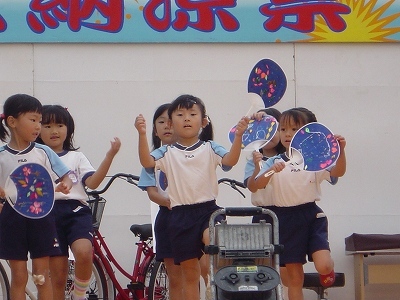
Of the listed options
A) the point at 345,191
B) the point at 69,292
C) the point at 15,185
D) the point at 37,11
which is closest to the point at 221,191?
the point at 345,191

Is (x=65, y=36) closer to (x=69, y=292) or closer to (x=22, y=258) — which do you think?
(x=69, y=292)

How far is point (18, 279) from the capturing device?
536 centimetres

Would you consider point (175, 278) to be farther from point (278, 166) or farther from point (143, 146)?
point (278, 166)

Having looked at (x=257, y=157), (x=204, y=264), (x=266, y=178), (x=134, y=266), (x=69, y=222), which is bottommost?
(x=134, y=266)

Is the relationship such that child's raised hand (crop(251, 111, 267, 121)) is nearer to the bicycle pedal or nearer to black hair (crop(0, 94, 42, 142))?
black hair (crop(0, 94, 42, 142))

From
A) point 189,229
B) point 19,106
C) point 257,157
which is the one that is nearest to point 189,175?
point 189,229

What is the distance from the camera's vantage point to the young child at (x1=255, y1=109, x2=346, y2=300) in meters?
5.66

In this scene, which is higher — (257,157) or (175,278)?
(257,157)

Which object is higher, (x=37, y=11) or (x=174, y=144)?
(x=37, y=11)

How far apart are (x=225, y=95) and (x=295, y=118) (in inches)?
71.0

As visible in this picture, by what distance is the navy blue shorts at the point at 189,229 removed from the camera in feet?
17.8

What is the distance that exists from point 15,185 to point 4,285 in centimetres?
144

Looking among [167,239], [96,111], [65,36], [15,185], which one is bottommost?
[167,239]

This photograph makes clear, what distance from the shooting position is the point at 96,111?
7.53 metres
